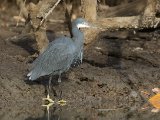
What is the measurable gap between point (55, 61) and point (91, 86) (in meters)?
0.95

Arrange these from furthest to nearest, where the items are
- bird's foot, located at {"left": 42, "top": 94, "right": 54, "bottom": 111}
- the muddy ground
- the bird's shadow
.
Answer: the bird's shadow → bird's foot, located at {"left": 42, "top": 94, "right": 54, "bottom": 111} → the muddy ground

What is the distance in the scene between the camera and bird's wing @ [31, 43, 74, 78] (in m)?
9.29

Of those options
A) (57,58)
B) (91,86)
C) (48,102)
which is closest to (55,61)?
(57,58)

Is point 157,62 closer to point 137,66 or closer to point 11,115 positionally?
point 137,66

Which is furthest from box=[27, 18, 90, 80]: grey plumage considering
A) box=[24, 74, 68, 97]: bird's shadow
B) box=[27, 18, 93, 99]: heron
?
box=[24, 74, 68, 97]: bird's shadow

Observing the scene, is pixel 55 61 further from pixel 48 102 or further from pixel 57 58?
pixel 48 102

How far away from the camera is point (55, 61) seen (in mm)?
9336

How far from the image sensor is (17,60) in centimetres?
1112

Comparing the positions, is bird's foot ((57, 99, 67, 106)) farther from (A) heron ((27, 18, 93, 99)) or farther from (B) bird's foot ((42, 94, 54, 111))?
(A) heron ((27, 18, 93, 99))

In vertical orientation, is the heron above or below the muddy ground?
above

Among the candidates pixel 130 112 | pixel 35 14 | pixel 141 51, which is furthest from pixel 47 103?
pixel 141 51

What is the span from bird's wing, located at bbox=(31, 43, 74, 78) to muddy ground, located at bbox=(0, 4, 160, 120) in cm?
53

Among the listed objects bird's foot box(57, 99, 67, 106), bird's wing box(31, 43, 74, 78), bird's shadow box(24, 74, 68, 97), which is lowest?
bird's foot box(57, 99, 67, 106)

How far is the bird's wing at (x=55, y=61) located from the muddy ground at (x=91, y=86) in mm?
527
